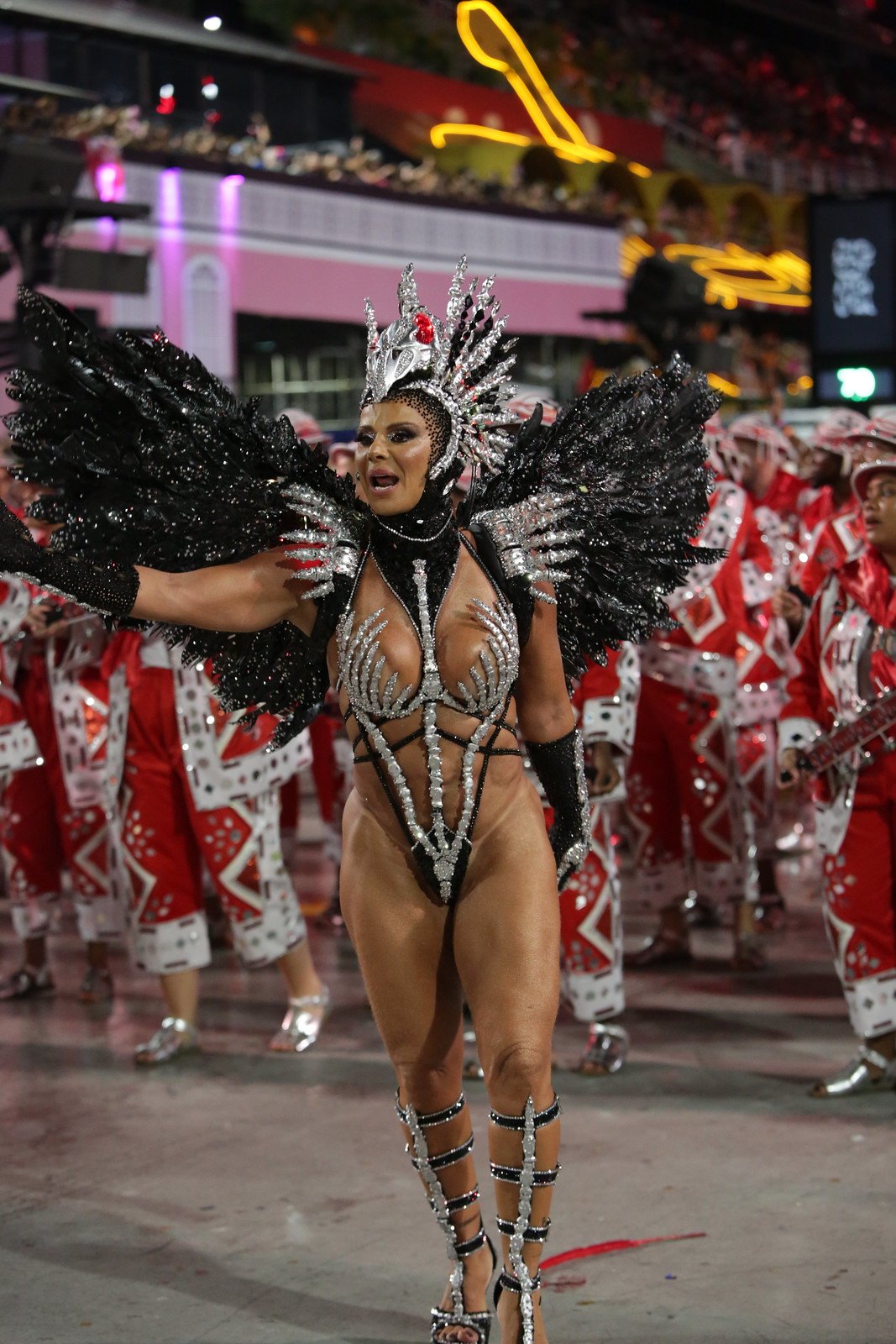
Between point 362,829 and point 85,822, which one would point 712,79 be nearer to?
point 85,822

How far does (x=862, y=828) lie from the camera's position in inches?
219

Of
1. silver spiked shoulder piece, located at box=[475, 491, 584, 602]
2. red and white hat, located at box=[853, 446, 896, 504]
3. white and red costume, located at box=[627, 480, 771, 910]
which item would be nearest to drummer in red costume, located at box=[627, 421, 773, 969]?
white and red costume, located at box=[627, 480, 771, 910]

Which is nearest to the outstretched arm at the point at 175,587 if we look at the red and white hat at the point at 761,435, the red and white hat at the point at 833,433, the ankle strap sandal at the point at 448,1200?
the ankle strap sandal at the point at 448,1200

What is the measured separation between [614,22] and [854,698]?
3077 centimetres

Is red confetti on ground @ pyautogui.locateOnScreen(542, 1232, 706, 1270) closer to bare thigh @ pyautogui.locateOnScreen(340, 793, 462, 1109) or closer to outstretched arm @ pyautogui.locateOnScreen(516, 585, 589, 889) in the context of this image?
bare thigh @ pyautogui.locateOnScreen(340, 793, 462, 1109)

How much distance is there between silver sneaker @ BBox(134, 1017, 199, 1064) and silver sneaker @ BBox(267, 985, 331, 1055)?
279 mm

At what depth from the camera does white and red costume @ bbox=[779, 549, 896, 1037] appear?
18.1ft

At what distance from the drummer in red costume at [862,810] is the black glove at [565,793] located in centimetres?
160

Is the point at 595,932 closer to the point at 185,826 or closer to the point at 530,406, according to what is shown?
the point at 185,826

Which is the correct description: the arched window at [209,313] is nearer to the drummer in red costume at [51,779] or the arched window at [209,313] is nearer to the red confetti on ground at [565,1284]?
the drummer in red costume at [51,779]

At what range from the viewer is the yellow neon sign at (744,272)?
28141 mm

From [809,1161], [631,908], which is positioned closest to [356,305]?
[631,908]

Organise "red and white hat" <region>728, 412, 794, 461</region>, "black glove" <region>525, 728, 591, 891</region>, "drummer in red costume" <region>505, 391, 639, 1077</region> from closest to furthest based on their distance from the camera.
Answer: "black glove" <region>525, 728, 591, 891</region>
"drummer in red costume" <region>505, 391, 639, 1077</region>
"red and white hat" <region>728, 412, 794, 461</region>

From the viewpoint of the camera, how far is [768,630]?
8.21m
